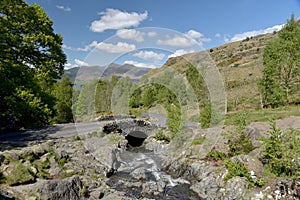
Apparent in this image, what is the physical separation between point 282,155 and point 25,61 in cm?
1529

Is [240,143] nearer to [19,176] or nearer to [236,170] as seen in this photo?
[236,170]

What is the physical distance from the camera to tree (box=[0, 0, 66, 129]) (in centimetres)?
1277

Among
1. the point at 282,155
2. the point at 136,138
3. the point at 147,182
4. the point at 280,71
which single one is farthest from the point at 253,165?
the point at 280,71

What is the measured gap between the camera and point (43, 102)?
51.7 feet

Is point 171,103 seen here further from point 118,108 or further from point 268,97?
point 268,97

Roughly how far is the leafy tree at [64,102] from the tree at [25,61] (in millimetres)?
12675

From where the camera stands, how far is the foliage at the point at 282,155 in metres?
9.52

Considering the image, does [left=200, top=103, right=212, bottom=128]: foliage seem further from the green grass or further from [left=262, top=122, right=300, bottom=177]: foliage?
[left=262, top=122, right=300, bottom=177]: foliage

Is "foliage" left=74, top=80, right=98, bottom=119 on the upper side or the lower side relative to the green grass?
upper

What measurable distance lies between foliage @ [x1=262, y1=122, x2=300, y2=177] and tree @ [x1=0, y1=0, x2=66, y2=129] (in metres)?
13.5

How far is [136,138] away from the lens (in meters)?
25.5

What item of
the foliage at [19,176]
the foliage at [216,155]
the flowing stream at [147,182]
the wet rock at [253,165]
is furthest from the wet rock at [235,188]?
the foliage at [19,176]

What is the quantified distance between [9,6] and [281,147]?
1542 centimetres

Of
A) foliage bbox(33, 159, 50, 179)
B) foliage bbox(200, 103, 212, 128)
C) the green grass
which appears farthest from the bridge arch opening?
foliage bbox(33, 159, 50, 179)
